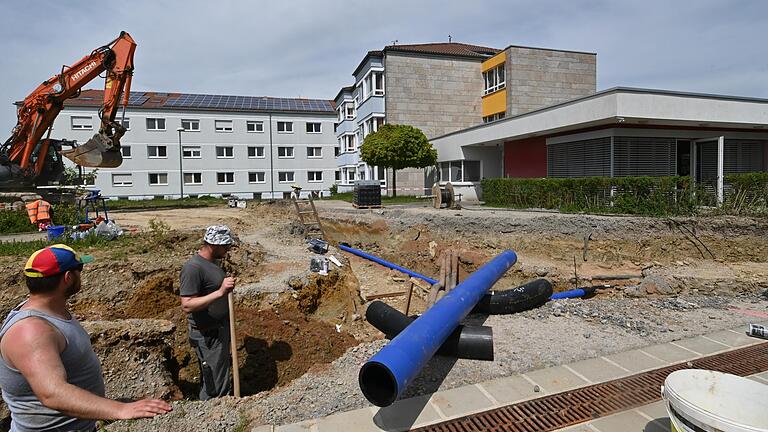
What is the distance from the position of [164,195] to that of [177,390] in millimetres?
37437

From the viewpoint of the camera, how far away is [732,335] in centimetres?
458

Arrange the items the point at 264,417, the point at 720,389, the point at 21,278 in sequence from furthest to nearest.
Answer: the point at 21,278, the point at 264,417, the point at 720,389

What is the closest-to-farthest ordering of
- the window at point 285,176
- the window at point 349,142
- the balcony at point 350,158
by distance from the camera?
1. the balcony at point 350,158
2. the window at point 349,142
3. the window at point 285,176

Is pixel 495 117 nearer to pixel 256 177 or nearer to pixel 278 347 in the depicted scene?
pixel 256 177

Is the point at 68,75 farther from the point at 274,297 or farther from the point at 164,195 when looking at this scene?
the point at 164,195

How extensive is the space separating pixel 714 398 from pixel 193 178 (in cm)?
4111

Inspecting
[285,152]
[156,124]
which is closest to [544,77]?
[285,152]

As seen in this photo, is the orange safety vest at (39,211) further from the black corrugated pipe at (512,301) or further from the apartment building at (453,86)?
the apartment building at (453,86)

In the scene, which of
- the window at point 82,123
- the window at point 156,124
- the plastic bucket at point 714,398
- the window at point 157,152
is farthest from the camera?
the window at point 157,152

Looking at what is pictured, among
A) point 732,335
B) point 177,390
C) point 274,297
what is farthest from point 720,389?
point 274,297

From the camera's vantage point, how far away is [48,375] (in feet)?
6.35

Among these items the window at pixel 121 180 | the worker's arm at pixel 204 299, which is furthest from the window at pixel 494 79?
the window at pixel 121 180

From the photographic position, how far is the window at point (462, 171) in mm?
23141

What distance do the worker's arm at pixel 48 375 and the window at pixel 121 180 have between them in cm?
4067
